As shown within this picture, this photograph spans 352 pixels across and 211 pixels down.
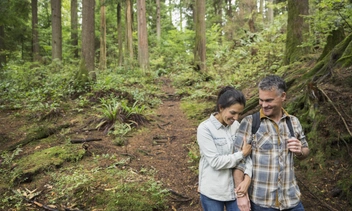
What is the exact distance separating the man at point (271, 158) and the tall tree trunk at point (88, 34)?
10032mm

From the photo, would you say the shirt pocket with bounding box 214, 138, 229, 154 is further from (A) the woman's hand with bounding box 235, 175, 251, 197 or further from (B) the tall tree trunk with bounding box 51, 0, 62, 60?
(B) the tall tree trunk with bounding box 51, 0, 62, 60

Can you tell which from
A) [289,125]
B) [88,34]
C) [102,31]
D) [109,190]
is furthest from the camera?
[102,31]

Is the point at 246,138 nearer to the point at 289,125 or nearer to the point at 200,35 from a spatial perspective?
the point at 289,125

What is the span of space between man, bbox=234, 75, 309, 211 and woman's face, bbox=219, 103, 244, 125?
124 mm

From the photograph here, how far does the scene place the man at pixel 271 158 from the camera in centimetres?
236

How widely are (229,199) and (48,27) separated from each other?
83.7 ft

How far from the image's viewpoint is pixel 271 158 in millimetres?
2359

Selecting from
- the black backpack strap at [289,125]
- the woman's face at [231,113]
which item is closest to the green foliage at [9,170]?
the woman's face at [231,113]

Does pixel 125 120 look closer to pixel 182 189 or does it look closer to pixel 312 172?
pixel 182 189

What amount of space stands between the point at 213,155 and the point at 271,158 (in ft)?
1.64

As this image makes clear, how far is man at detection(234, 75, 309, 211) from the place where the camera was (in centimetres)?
236

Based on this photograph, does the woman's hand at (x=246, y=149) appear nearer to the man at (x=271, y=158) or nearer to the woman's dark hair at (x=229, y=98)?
the man at (x=271, y=158)

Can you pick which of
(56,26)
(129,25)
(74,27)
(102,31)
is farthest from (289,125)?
(74,27)

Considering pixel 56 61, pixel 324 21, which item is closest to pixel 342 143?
pixel 324 21
